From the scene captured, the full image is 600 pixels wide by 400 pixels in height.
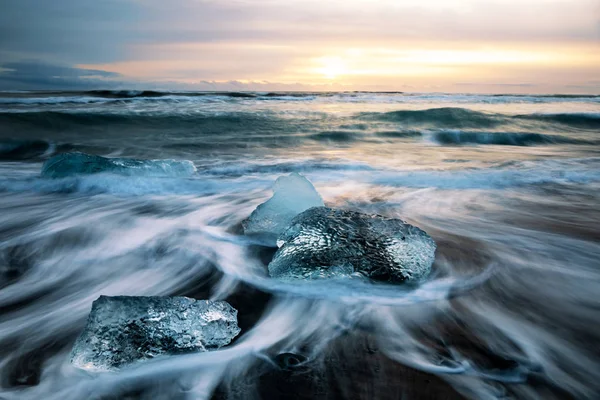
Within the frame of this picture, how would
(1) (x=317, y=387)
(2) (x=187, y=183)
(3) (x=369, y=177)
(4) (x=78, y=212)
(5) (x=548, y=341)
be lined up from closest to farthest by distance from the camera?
(1) (x=317, y=387) < (5) (x=548, y=341) < (4) (x=78, y=212) < (2) (x=187, y=183) < (3) (x=369, y=177)

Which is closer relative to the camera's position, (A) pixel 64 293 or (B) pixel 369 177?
(A) pixel 64 293

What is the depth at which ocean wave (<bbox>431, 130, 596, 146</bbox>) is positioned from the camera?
10016 mm

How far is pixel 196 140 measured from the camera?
9086mm

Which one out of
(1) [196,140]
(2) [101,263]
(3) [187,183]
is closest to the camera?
(2) [101,263]

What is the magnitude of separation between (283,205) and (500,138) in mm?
9218

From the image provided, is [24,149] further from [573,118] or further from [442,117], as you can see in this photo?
[573,118]

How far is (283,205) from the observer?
2850 mm

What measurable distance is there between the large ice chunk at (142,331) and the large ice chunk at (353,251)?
611 millimetres

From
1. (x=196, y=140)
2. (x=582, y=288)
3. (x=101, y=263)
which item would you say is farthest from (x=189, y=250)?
(x=196, y=140)

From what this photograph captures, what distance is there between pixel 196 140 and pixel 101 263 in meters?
6.71

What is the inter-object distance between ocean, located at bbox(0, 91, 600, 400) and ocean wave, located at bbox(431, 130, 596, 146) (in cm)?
385

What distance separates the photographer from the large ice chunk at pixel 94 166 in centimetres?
471

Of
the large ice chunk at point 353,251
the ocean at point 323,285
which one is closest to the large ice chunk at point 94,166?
the ocean at point 323,285

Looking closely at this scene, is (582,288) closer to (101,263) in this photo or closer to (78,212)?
(101,263)
